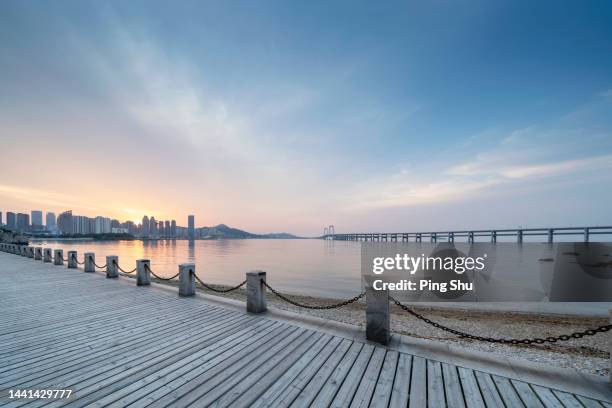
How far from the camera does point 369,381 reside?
12.7 feet

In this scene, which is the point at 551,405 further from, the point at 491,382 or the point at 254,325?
the point at 254,325

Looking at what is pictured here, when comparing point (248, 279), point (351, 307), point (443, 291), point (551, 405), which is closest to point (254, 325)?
point (248, 279)

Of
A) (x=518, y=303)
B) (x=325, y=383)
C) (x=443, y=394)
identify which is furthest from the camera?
(x=518, y=303)

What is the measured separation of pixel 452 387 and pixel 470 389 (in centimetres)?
24

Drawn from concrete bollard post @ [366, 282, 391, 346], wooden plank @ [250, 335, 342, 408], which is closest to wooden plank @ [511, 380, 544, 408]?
concrete bollard post @ [366, 282, 391, 346]

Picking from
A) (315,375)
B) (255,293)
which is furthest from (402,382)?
(255,293)

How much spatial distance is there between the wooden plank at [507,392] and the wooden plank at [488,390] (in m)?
0.06

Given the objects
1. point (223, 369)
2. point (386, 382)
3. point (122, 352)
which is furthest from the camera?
point (122, 352)

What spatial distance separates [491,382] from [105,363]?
640 centimetres

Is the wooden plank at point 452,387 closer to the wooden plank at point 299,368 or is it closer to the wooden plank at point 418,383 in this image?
the wooden plank at point 418,383

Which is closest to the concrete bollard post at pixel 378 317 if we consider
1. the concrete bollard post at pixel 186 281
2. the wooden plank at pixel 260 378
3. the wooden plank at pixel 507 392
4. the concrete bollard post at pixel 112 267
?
the wooden plank at pixel 260 378

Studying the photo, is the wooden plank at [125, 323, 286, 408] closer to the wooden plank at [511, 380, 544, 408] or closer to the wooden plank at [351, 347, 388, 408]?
the wooden plank at [351, 347, 388, 408]

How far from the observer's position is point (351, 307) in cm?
1524

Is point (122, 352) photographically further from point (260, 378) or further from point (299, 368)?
point (299, 368)
